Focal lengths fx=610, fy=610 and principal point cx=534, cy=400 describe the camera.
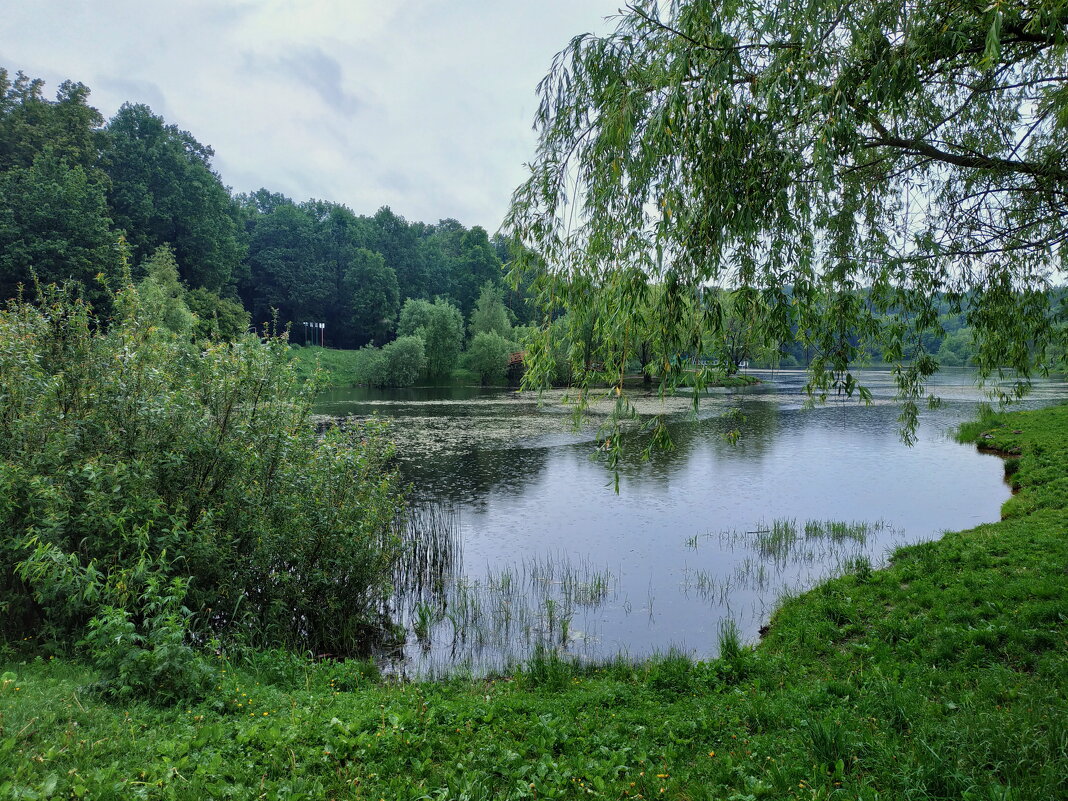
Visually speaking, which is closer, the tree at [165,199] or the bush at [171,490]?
the bush at [171,490]

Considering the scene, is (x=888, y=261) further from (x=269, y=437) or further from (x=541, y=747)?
(x=269, y=437)

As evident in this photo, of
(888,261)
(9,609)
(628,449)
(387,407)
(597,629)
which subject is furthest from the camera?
(387,407)

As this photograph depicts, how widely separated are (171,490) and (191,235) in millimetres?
58063

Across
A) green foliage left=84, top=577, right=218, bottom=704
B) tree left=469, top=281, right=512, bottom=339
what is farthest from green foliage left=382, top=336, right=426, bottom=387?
green foliage left=84, top=577, right=218, bottom=704

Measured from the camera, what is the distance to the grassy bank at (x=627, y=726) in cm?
340

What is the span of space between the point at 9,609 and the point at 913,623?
8580 mm

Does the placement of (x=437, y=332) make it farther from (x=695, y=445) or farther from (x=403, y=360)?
(x=695, y=445)

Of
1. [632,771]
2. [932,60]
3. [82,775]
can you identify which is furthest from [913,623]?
[82,775]

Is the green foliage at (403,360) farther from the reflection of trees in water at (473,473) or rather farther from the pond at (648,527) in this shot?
the reflection of trees in water at (473,473)

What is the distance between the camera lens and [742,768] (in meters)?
3.76

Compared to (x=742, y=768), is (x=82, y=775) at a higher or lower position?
higher

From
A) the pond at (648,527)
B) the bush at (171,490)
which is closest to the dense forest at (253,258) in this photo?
the bush at (171,490)

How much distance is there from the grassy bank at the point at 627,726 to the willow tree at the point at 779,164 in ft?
7.87

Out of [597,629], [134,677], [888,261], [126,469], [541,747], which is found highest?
[888,261]
